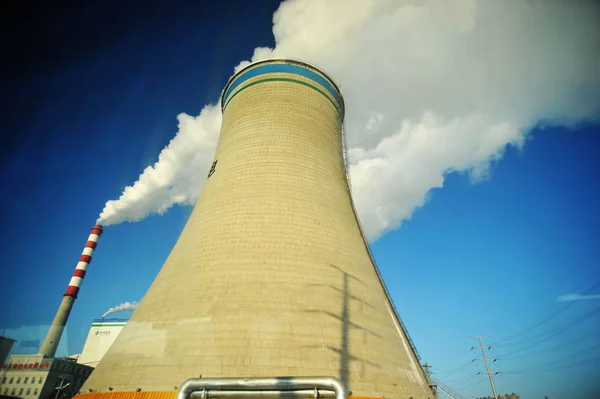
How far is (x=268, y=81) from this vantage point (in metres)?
9.66

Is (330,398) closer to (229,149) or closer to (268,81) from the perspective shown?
(229,149)

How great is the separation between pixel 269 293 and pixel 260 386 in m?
2.80

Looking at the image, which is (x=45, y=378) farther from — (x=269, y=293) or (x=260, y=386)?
(x=260, y=386)

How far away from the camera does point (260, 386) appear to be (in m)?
2.73

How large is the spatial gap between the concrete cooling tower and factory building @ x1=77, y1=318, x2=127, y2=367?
67.1 ft

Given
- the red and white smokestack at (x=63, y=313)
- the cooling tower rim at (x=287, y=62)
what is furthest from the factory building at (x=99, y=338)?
the cooling tower rim at (x=287, y=62)

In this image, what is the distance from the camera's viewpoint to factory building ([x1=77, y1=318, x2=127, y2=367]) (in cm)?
2205

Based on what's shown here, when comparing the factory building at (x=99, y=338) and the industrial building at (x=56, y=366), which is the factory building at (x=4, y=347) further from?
the factory building at (x=99, y=338)

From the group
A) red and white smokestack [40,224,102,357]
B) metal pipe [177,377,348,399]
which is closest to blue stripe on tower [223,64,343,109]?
metal pipe [177,377,348,399]

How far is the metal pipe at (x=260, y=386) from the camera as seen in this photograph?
2.68 metres

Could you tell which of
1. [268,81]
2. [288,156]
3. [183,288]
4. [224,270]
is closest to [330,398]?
[224,270]

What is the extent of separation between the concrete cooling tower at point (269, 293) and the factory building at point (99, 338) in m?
20.5

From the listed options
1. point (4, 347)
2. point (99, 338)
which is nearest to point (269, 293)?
point (4, 347)

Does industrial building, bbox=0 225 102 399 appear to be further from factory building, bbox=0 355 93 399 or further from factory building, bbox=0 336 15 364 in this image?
factory building, bbox=0 336 15 364
